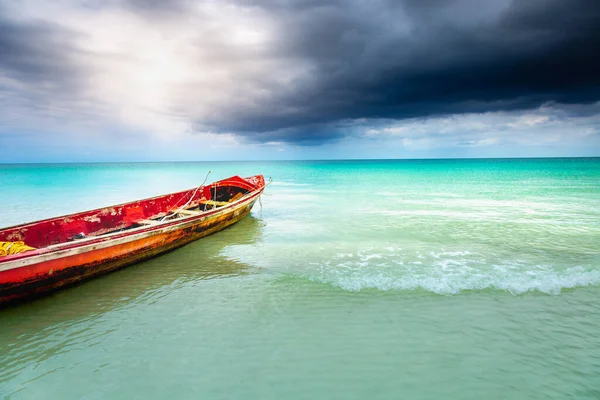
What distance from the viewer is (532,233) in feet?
37.3

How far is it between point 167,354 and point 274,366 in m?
1.67

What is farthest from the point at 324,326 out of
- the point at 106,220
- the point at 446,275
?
the point at 106,220

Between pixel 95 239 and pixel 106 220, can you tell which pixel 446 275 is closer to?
pixel 95 239

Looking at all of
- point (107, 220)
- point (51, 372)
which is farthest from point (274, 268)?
point (107, 220)

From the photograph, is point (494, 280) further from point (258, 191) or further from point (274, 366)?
point (258, 191)

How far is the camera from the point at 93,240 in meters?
7.05

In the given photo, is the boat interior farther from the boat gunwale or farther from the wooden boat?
the boat gunwale

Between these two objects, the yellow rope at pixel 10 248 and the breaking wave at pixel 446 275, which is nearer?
the yellow rope at pixel 10 248

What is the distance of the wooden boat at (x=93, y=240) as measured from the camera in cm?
597

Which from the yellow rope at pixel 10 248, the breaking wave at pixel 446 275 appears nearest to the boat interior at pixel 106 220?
the yellow rope at pixel 10 248

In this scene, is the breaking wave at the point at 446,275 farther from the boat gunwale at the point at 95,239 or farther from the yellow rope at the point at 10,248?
the yellow rope at the point at 10,248

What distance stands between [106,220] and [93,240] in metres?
3.38

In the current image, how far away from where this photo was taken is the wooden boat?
19.6 feet

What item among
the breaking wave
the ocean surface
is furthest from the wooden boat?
the breaking wave
